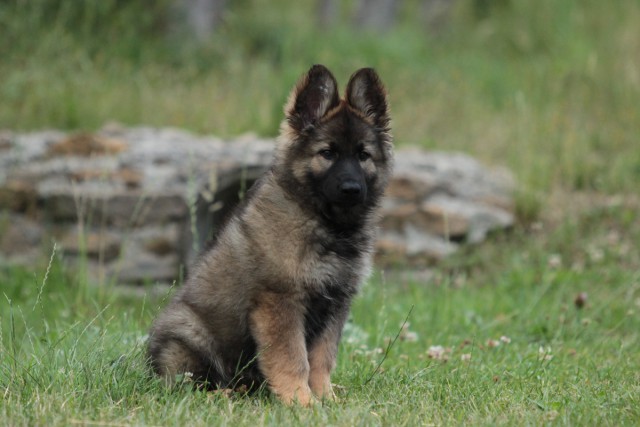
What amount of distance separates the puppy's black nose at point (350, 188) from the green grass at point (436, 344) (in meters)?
0.85

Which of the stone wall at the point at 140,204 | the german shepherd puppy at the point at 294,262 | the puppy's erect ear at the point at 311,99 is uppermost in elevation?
the puppy's erect ear at the point at 311,99

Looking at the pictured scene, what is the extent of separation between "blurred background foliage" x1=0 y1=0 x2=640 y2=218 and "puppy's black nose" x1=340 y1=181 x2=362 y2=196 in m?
4.42

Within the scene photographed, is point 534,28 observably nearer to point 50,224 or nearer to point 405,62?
Answer: point 405,62

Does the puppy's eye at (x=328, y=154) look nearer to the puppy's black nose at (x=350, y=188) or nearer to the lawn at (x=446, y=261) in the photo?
the puppy's black nose at (x=350, y=188)

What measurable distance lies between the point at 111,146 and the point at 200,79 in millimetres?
3215

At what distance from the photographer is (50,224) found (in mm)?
7320

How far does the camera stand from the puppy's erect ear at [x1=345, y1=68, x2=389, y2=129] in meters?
4.18

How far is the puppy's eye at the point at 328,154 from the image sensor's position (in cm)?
404

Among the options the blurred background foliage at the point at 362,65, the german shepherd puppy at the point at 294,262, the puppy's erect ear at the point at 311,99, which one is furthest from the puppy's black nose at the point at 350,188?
the blurred background foliage at the point at 362,65

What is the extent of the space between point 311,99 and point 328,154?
308 millimetres

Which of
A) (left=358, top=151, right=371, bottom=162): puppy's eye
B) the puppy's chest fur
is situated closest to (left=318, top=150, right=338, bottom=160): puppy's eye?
(left=358, top=151, right=371, bottom=162): puppy's eye

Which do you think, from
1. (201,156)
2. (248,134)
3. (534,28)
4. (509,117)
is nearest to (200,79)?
(248,134)

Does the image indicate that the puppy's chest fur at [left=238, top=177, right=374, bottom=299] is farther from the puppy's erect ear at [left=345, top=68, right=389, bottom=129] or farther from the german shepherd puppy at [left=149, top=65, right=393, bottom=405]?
the puppy's erect ear at [left=345, top=68, right=389, bottom=129]

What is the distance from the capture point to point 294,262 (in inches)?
149
